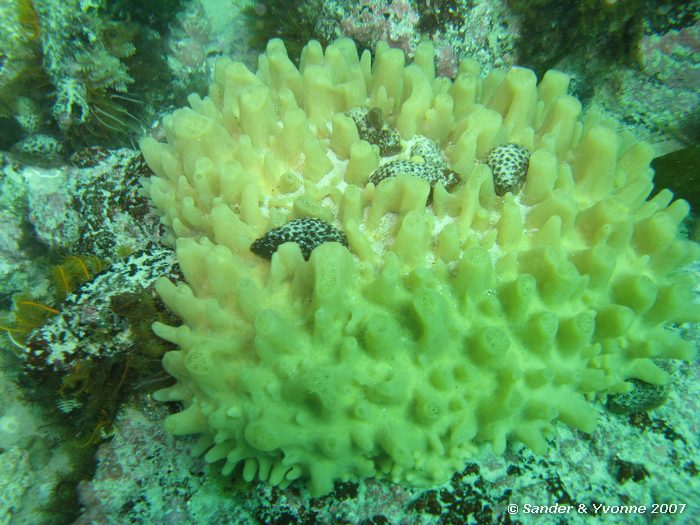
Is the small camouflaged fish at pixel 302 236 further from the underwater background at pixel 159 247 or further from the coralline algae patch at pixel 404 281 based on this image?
the underwater background at pixel 159 247

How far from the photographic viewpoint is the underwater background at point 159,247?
2.78 metres

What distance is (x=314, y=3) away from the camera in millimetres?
4812

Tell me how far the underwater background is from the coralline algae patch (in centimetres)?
37

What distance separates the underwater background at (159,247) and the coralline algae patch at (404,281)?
37 cm

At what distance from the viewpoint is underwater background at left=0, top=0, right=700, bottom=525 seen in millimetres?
2779

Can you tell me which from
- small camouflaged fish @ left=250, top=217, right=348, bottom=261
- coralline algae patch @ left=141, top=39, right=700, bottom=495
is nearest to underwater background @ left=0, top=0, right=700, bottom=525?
coralline algae patch @ left=141, top=39, right=700, bottom=495

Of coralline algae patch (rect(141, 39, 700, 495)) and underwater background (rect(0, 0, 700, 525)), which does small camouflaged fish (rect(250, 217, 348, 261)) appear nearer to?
coralline algae patch (rect(141, 39, 700, 495))

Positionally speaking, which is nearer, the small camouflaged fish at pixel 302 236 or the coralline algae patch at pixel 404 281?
the coralline algae patch at pixel 404 281

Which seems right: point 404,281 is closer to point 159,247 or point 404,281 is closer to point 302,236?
point 302,236

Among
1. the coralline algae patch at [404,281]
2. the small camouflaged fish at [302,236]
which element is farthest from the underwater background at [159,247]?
the small camouflaged fish at [302,236]

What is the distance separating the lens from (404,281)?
250cm

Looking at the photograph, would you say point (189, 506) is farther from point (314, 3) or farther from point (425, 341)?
point (314, 3)

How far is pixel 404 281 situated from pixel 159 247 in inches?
90.2

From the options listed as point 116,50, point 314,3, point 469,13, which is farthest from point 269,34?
point 469,13
